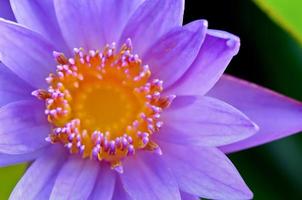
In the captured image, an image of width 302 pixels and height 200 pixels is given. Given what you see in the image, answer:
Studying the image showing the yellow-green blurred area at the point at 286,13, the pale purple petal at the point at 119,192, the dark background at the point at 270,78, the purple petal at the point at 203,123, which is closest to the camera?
the purple petal at the point at 203,123

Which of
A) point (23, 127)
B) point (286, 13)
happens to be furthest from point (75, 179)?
point (286, 13)

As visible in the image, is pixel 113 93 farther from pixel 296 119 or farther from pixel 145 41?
pixel 296 119

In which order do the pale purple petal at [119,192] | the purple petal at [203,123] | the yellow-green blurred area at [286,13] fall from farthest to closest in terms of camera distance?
the yellow-green blurred area at [286,13] < the pale purple petal at [119,192] < the purple petal at [203,123]

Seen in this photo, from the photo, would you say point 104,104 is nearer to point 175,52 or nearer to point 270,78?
point 175,52

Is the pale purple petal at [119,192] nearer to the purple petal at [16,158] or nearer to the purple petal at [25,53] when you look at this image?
the purple petal at [16,158]

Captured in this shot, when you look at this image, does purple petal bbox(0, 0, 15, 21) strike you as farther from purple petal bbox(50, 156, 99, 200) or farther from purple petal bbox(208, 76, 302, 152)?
purple petal bbox(208, 76, 302, 152)

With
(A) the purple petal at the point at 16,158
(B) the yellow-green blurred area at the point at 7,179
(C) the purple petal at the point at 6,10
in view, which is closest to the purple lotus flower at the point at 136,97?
(A) the purple petal at the point at 16,158

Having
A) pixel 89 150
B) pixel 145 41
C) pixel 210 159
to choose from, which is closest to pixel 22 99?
pixel 89 150
